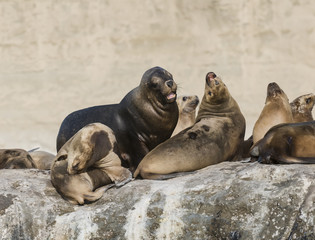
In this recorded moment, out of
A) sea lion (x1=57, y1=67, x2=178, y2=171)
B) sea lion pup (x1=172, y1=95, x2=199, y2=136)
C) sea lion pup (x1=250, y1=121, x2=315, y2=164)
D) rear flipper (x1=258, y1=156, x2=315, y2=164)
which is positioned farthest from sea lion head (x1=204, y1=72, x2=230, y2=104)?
rear flipper (x1=258, y1=156, x2=315, y2=164)

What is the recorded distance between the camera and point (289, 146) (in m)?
7.88

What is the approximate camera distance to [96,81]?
63.8 ft

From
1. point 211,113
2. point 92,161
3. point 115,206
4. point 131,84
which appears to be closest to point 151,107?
point 211,113

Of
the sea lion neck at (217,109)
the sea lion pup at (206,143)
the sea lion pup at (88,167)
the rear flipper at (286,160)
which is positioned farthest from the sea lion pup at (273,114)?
the sea lion pup at (88,167)

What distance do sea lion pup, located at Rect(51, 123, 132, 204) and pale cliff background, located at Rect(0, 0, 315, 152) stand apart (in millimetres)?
10161

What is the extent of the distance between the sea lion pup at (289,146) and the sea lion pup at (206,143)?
806 mm

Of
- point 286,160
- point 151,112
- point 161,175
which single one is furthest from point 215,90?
point 286,160

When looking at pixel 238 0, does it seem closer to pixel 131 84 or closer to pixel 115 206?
pixel 131 84

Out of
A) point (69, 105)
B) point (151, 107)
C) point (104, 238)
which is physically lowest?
point (69, 105)

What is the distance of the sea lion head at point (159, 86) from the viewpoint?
30.9 feet

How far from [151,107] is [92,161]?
149 cm

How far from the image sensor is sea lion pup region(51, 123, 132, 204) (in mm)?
8055

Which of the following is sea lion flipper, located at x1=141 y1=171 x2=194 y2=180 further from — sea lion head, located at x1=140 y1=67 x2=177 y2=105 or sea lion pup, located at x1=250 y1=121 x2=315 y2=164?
sea lion head, located at x1=140 y1=67 x2=177 y2=105

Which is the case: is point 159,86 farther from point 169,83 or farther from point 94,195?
point 94,195
